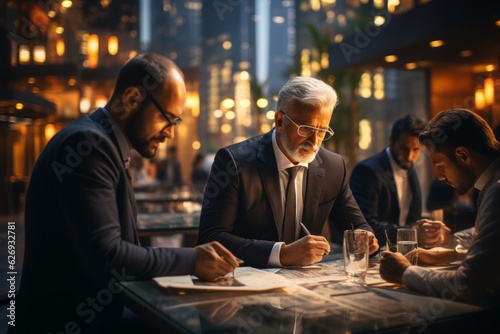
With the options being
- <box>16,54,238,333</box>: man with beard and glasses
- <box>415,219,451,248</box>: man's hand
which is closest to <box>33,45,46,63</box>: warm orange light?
<box>16,54,238,333</box>: man with beard and glasses

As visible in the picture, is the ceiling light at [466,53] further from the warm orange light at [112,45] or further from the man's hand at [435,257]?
the warm orange light at [112,45]

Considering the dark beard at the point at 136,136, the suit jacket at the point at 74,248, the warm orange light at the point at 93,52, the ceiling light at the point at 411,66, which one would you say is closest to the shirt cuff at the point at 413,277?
the suit jacket at the point at 74,248

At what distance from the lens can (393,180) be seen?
3848mm

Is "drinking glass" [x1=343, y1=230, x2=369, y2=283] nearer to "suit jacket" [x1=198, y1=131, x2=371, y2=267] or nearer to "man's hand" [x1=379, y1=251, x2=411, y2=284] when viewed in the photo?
"man's hand" [x1=379, y1=251, x2=411, y2=284]

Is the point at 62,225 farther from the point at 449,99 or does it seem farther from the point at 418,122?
the point at 449,99

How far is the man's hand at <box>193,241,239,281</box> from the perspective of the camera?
Answer: 1782 millimetres

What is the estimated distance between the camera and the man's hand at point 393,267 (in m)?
1.82

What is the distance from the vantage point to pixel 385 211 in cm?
384

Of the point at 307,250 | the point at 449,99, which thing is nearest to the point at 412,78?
the point at 449,99

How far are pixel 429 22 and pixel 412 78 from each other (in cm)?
2435

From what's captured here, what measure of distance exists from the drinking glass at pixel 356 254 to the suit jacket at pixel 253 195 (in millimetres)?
625

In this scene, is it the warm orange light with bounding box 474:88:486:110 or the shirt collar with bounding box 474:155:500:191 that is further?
the warm orange light with bounding box 474:88:486:110

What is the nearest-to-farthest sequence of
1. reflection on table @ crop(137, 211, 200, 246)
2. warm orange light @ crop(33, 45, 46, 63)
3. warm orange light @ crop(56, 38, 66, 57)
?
reflection on table @ crop(137, 211, 200, 246)
warm orange light @ crop(33, 45, 46, 63)
warm orange light @ crop(56, 38, 66, 57)

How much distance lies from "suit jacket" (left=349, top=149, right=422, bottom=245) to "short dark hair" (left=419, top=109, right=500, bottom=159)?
5.76 feet
